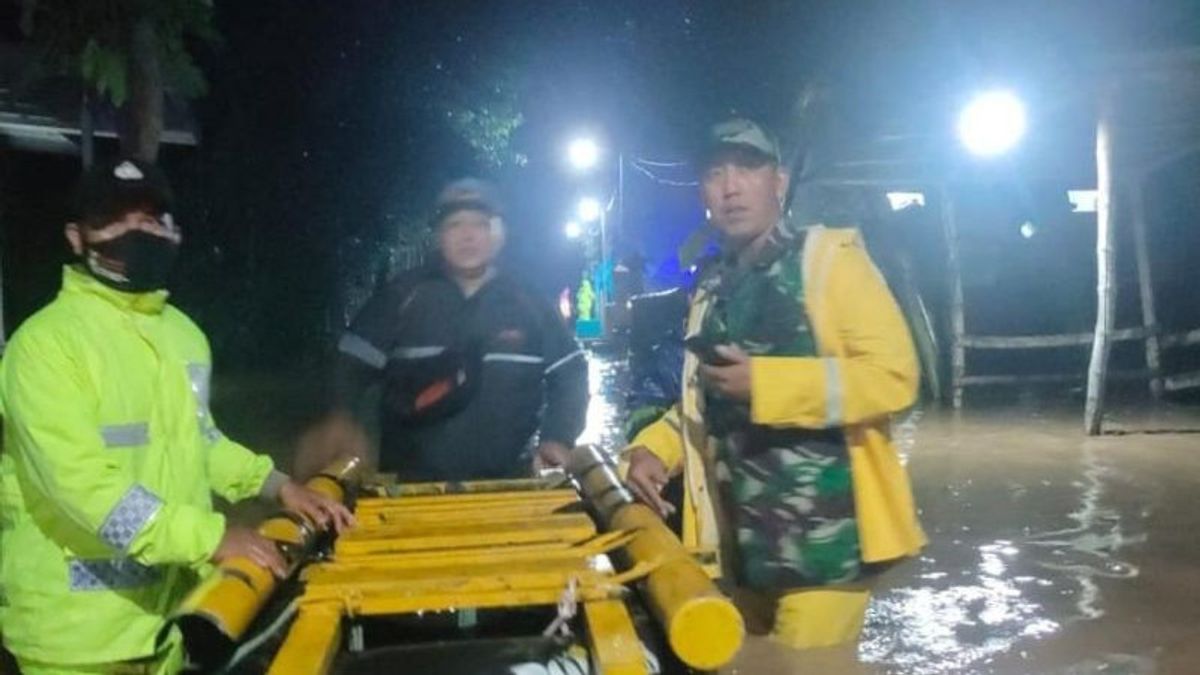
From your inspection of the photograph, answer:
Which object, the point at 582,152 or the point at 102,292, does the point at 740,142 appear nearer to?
the point at 102,292

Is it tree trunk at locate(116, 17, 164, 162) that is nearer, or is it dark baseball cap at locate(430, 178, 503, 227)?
dark baseball cap at locate(430, 178, 503, 227)

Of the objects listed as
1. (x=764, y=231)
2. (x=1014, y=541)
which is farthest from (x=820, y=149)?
(x=764, y=231)

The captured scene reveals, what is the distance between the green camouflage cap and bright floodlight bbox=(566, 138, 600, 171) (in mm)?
17091

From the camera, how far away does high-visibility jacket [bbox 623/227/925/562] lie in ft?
A: 9.93

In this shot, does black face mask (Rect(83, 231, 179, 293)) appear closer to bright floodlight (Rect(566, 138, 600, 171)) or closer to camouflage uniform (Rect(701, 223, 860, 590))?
camouflage uniform (Rect(701, 223, 860, 590))

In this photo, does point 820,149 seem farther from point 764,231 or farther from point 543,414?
point 764,231

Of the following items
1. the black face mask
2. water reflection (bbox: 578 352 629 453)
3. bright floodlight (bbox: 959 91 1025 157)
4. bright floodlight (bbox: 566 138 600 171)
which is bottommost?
water reflection (bbox: 578 352 629 453)

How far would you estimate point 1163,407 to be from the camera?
1326cm

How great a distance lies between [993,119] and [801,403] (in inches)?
348

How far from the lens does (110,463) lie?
2885 mm

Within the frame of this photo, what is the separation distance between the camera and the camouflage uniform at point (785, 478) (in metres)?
3.15

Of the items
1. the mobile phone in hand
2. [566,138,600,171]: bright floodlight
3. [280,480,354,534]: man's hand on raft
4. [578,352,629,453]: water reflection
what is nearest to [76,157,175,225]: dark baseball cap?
[280,480,354,534]: man's hand on raft

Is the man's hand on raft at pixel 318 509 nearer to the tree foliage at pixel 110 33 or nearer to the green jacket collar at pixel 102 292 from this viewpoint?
the green jacket collar at pixel 102 292

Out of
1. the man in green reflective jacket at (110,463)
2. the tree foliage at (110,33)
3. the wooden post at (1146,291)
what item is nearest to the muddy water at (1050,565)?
the wooden post at (1146,291)
